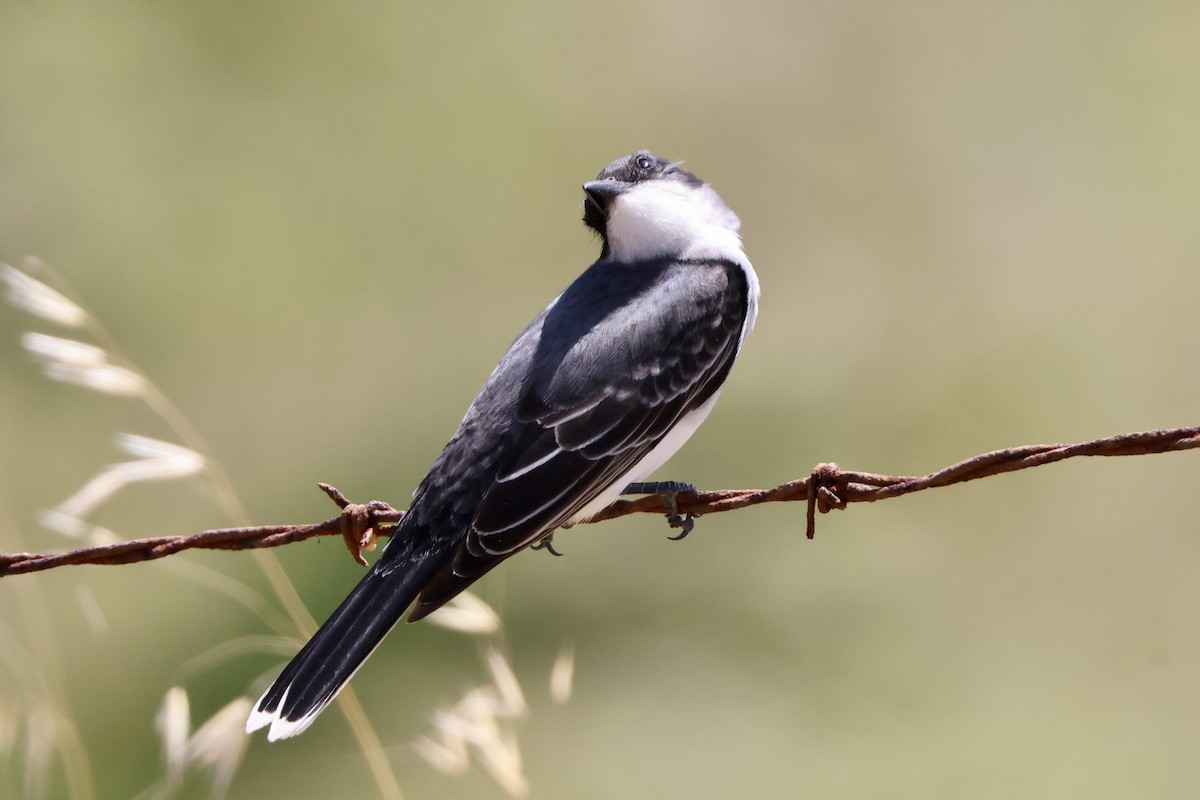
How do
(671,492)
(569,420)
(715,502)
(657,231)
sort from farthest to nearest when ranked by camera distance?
(657,231) < (569,420) < (671,492) < (715,502)

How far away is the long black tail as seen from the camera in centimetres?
380

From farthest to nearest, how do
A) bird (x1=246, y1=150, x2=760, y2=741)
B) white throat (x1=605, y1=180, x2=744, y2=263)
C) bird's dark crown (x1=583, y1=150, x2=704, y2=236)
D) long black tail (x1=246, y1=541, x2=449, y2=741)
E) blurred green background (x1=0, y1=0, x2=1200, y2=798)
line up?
blurred green background (x1=0, y1=0, x2=1200, y2=798), bird's dark crown (x1=583, y1=150, x2=704, y2=236), white throat (x1=605, y1=180, x2=744, y2=263), bird (x1=246, y1=150, x2=760, y2=741), long black tail (x1=246, y1=541, x2=449, y2=741)

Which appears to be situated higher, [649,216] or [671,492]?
[649,216]

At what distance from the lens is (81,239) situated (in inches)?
427

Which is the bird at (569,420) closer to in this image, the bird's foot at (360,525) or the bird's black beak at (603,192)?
the bird's black beak at (603,192)

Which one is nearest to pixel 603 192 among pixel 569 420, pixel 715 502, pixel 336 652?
pixel 569 420

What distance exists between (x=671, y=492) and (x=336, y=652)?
100 centimetres

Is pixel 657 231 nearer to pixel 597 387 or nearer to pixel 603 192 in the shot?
pixel 603 192

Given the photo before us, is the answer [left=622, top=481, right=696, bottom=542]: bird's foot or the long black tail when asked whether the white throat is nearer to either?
[left=622, top=481, right=696, bottom=542]: bird's foot

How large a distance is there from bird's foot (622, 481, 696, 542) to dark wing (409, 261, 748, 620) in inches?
4.6

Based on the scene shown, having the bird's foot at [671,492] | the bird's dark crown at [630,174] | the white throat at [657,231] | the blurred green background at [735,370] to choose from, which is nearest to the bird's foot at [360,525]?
the bird's foot at [671,492]

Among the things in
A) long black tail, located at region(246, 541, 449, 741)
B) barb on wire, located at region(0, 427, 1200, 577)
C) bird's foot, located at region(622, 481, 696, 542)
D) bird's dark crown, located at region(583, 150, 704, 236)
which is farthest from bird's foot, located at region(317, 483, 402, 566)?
bird's dark crown, located at region(583, 150, 704, 236)

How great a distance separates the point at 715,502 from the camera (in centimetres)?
385

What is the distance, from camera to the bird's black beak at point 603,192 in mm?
5031
